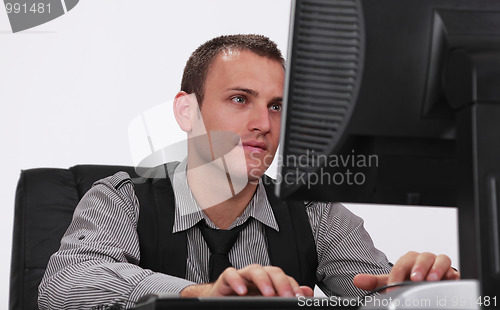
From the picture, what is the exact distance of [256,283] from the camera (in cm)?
72

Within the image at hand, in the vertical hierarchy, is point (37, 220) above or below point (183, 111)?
below

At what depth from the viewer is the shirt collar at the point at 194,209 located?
51.9 inches

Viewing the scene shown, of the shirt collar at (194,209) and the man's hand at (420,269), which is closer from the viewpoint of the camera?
the man's hand at (420,269)

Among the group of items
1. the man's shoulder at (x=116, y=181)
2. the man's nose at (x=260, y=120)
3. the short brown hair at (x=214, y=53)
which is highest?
the short brown hair at (x=214, y=53)

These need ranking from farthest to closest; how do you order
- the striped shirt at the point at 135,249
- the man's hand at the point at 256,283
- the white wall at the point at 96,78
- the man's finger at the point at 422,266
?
the white wall at the point at 96,78, the striped shirt at the point at 135,249, the man's finger at the point at 422,266, the man's hand at the point at 256,283

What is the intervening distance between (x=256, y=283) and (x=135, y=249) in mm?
581

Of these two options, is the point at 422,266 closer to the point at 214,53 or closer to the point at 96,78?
the point at 214,53

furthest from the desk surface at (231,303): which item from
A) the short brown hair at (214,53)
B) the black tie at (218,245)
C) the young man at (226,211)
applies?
the short brown hair at (214,53)

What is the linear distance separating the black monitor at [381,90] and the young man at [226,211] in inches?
23.5

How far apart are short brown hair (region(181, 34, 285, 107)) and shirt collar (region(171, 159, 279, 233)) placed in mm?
218

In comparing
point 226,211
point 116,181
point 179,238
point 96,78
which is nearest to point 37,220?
point 116,181

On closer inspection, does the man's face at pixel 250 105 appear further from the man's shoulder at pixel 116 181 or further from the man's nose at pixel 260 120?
the man's shoulder at pixel 116 181

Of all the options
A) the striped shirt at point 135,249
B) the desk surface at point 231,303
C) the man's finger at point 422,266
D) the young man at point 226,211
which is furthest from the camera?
the young man at point 226,211

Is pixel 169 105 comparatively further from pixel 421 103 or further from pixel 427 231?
pixel 421 103
